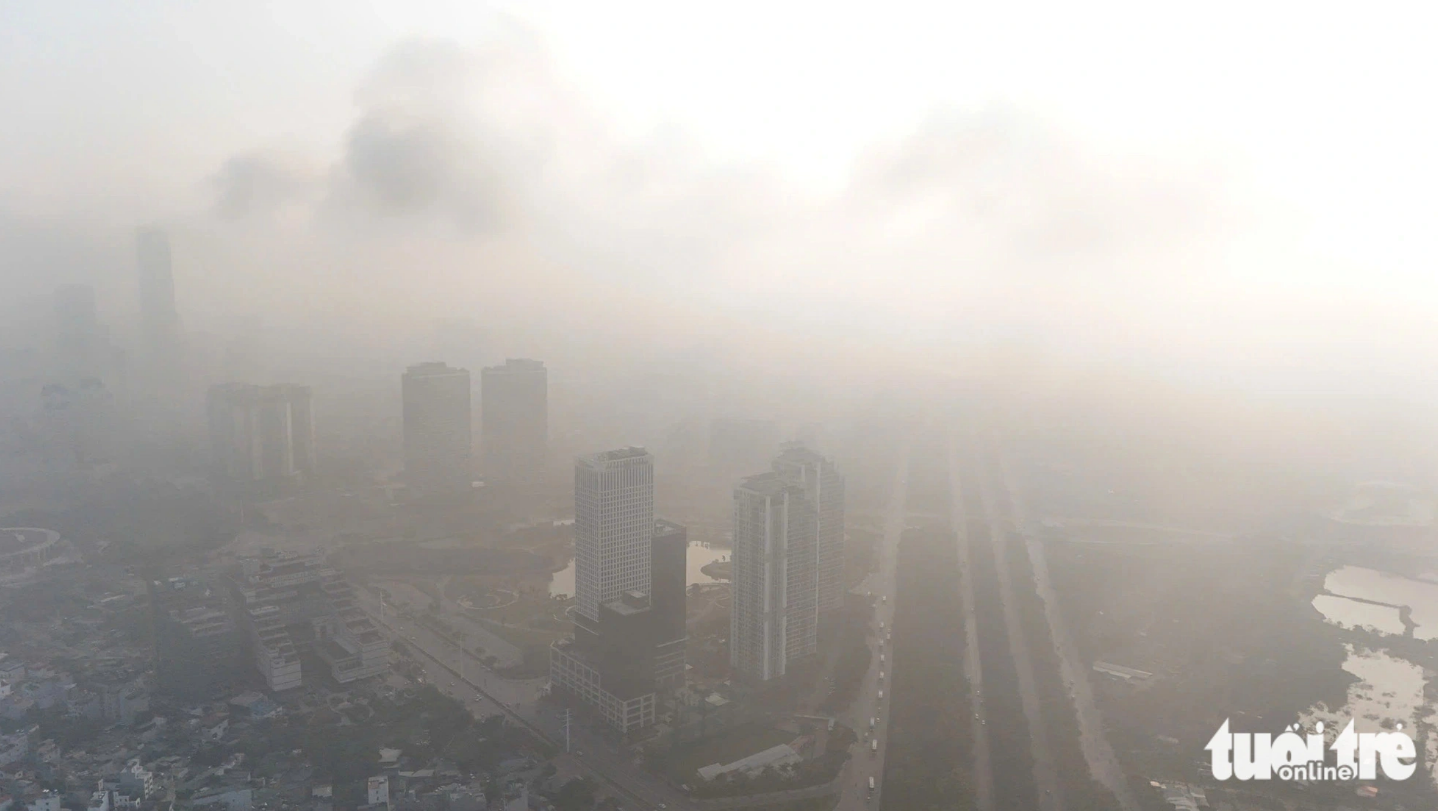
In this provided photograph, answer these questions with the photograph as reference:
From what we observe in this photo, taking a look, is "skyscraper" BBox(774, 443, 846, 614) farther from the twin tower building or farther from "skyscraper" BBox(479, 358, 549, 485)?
"skyscraper" BBox(479, 358, 549, 485)

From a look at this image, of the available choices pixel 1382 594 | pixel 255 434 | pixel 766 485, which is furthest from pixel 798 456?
pixel 255 434

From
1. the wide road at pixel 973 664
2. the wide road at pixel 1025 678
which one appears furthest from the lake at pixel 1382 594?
the wide road at pixel 973 664

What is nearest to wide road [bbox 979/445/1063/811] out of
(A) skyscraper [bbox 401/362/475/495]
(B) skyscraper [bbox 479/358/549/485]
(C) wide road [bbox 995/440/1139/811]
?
(C) wide road [bbox 995/440/1139/811]

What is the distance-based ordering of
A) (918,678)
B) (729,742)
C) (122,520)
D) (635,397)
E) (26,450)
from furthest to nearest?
(635,397) → (26,450) → (122,520) → (918,678) → (729,742)

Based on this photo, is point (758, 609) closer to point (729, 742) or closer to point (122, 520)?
point (729, 742)

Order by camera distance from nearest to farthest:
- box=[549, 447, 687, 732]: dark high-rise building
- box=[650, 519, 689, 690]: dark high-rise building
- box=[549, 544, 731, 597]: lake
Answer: box=[549, 447, 687, 732]: dark high-rise building → box=[650, 519, 689, 690]: dark high-rise building → box=[549, 544, 731, 597]: lake

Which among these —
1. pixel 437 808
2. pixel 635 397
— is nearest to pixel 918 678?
pixel 437 808
